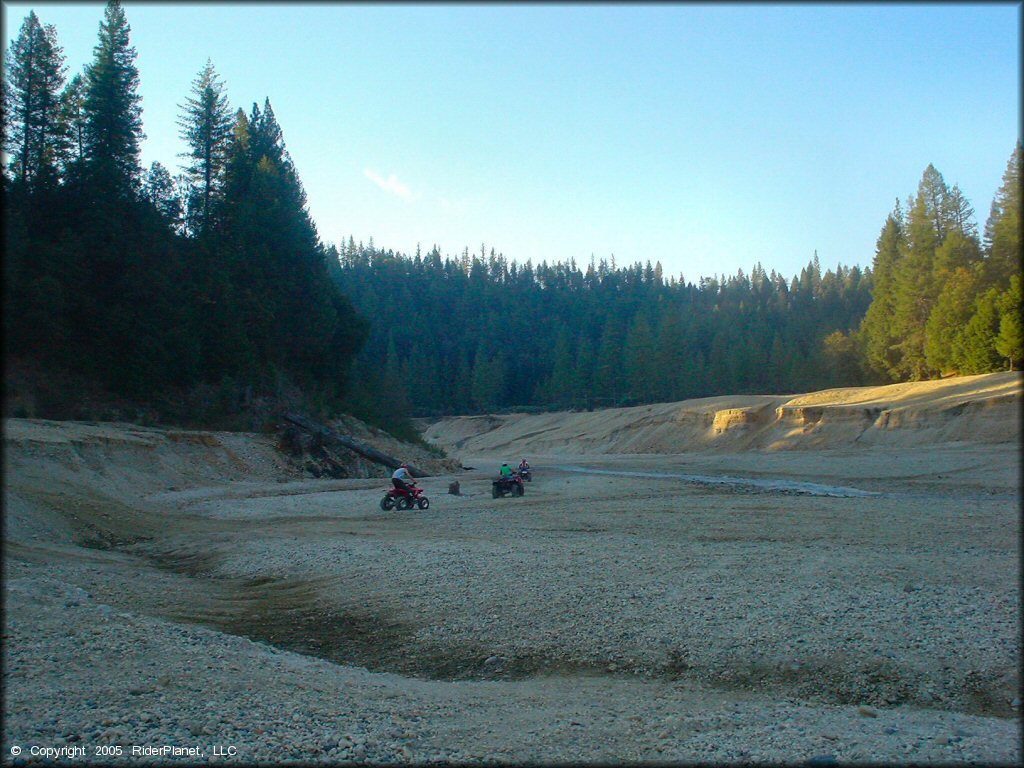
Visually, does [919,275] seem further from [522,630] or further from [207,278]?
[522,630]

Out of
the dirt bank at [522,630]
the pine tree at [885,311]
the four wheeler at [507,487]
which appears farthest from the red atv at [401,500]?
the pine tree at [885,311]

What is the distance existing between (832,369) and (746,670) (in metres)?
71.7

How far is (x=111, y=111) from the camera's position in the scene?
39.2 metres

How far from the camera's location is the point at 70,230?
35031 mm

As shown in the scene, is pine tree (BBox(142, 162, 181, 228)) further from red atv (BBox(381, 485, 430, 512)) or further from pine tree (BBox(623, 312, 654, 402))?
pine tree (BBox(623, 312, 654, 402))

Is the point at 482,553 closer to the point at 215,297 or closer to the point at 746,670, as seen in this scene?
the point at 746,670

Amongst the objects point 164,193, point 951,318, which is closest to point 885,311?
point 951,318

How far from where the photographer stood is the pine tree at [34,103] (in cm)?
3369

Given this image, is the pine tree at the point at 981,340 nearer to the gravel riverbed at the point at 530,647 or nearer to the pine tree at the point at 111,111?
the gravel riverbed at the point at 530,647

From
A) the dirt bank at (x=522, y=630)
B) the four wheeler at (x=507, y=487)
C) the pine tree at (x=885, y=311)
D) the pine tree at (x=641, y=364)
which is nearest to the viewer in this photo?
the dirt bank at (x=522, y=630)

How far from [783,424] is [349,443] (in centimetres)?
3371

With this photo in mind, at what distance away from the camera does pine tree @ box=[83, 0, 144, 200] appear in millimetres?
38125

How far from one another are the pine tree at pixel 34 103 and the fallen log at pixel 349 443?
59.0 ft

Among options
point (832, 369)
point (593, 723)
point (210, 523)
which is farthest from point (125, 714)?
point (832, 369)
